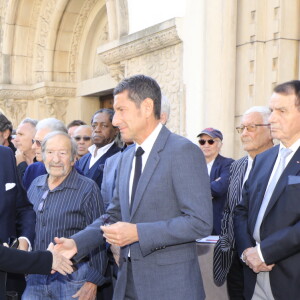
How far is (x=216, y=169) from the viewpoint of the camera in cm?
518

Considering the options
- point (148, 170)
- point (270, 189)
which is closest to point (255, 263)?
point (270, 189)

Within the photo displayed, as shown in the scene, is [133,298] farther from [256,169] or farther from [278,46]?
[278,46]

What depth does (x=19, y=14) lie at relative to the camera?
34.4 ft

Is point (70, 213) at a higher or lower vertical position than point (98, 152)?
lower

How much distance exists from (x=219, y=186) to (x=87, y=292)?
151 centimetres

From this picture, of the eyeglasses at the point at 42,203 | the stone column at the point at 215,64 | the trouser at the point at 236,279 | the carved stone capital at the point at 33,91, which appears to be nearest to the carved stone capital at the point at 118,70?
the stone column at the point at 215,64

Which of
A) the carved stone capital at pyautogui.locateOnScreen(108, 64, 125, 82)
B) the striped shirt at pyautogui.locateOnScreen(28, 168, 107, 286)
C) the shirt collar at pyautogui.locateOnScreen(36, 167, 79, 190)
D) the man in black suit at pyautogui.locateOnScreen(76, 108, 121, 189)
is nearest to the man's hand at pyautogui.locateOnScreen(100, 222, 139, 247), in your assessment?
the striped shirt at pyautogui.locateOnScreen(28, 168, 107, 286)

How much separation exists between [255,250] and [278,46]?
2869 mm

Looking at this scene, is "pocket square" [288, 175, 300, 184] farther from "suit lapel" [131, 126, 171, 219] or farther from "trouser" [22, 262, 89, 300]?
"trouser" [22, 262, 89, 300]

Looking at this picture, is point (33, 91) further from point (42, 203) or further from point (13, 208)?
point (13, 208)

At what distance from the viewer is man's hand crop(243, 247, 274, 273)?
3141 millimetres

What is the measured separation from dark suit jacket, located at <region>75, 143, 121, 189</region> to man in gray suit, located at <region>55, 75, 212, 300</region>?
2049mm

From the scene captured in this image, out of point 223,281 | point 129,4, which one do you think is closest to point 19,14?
point 129,4

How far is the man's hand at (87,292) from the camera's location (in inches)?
154
